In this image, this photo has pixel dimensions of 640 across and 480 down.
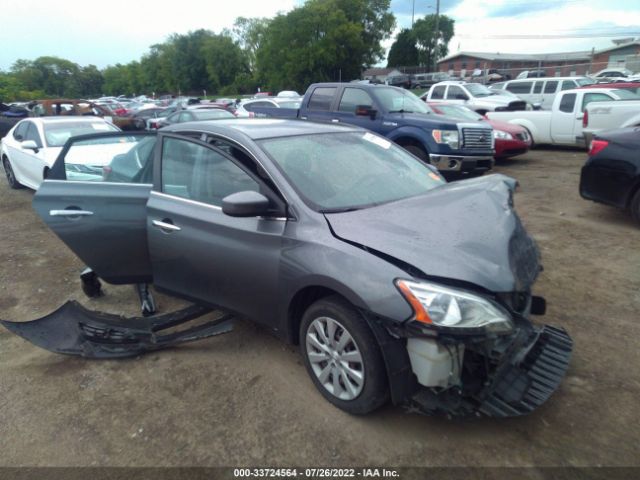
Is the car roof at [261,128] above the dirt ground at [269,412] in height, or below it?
above

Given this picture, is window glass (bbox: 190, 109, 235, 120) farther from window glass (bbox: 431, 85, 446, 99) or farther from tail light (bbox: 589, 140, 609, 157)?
tail light (bbox: 589, 140, 609, 157)

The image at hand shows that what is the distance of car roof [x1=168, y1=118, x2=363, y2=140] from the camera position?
3.43m

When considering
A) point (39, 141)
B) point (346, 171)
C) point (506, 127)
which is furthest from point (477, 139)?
point (39, 141)

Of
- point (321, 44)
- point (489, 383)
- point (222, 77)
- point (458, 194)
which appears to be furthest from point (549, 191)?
point (222, 77)

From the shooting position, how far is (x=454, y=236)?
2631 millimetres

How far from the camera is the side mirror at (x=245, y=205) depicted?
9.36 feet

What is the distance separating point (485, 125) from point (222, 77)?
75.3 m

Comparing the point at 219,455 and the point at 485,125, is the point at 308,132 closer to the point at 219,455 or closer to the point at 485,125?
the point at 219,455

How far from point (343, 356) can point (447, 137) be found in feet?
20.9

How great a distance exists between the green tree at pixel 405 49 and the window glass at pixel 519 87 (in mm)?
62449

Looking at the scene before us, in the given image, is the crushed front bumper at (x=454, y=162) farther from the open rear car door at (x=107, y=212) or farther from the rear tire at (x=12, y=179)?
the rear tire at (x=12, y=179)

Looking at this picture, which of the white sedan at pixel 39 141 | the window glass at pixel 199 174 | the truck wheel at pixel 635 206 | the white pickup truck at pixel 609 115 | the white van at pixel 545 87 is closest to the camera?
the window glass at pixel 199 174

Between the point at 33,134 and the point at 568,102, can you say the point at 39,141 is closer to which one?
the point at 33,134

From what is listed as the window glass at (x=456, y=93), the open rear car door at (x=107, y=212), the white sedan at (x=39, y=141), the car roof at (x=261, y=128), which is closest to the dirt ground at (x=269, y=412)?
the open rear car door at (x=107, y=212)
